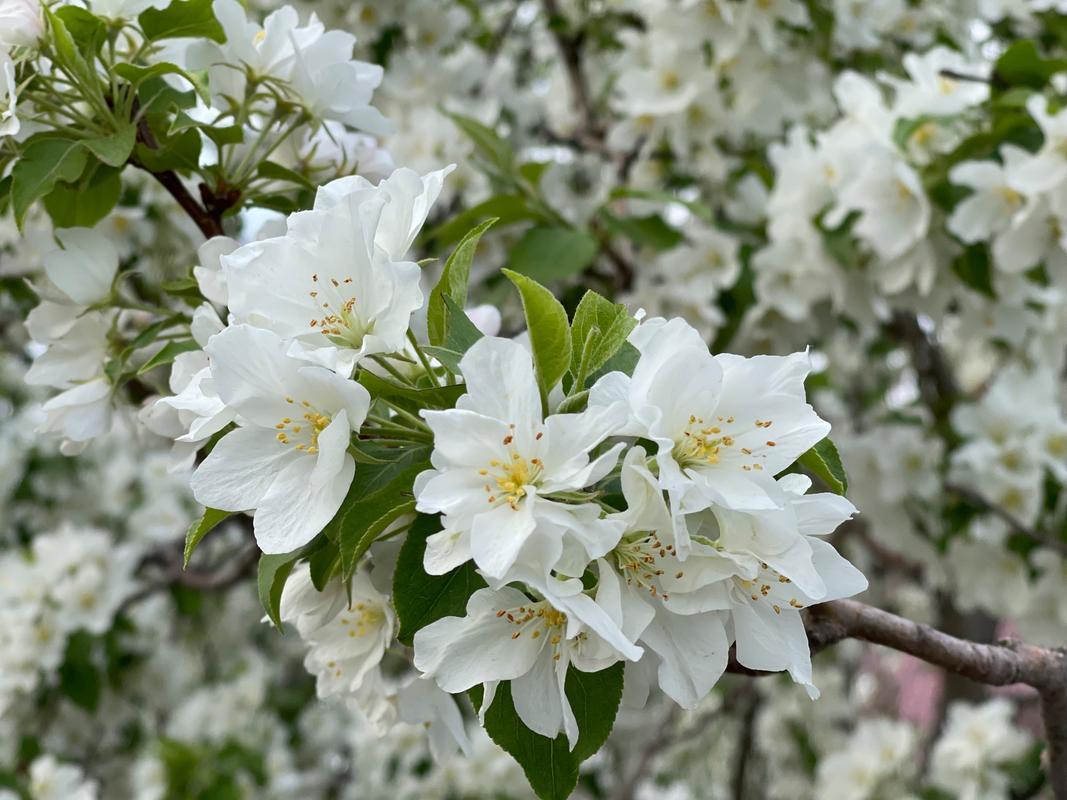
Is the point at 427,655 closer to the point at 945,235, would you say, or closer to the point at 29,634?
the point at 945,235

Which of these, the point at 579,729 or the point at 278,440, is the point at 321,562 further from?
the point at 579,729

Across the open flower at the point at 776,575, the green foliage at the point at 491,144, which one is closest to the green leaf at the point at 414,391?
the open flower at the point at 776,575

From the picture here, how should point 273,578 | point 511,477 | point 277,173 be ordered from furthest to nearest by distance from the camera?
point 277,173, point 273,578, point 511,477

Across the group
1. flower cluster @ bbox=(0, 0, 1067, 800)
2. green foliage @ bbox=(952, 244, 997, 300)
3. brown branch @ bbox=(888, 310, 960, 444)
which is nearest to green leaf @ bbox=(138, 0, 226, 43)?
flower cluster @ bbox=(0, 0, 1067, 800)

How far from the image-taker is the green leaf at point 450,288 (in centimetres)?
91

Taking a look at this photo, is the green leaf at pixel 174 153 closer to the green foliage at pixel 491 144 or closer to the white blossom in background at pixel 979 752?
the green foliage at pixel 491 144

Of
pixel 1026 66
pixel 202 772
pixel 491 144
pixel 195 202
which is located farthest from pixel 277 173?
pixel 202 772

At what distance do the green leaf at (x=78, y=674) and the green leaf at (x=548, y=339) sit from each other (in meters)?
2.25

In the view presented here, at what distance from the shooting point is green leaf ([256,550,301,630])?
0.88 metres

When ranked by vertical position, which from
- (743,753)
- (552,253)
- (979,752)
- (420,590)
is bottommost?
(743,753)

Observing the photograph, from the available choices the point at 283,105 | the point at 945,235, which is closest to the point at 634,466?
the point at 283,105

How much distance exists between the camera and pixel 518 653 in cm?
86

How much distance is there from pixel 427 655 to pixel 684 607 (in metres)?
0.20

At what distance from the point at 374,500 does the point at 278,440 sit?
93mm
